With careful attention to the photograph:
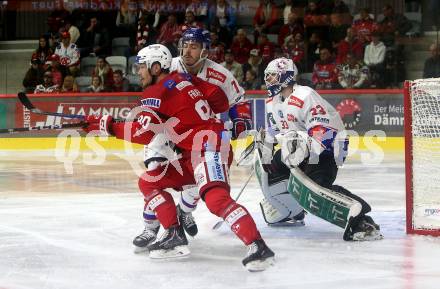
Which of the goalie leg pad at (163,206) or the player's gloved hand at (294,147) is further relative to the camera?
the player's gloved hand at (294,147)

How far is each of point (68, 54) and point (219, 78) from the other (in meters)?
7.89

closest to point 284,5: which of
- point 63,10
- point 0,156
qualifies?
point 63,10

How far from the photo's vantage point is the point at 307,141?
4938 millimetres

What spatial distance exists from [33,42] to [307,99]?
9883 millimetres

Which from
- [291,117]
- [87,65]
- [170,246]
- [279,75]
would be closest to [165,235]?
[170,246]

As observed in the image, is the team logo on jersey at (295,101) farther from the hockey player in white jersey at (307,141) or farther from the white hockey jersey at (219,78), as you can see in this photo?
the white hockey jersey at (219,78)

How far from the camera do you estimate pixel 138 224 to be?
5641mm

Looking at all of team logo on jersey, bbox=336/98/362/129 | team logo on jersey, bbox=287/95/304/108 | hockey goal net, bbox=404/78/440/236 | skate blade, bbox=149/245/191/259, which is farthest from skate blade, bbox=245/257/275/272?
team logo on jersey, bbox=336/98/362/129

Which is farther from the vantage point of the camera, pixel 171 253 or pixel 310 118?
pixel 310 118

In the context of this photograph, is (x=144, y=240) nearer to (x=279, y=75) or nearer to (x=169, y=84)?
(x=169, y=84)

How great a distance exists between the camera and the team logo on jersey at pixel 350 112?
10422mm

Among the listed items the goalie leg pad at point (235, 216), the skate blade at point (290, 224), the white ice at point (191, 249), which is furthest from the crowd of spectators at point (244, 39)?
the goalie leg pad at point (235, 216)

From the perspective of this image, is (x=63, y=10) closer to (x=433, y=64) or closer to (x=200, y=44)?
(x=433, y=64)

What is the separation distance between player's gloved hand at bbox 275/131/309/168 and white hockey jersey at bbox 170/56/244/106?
0.43 meters
